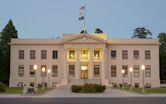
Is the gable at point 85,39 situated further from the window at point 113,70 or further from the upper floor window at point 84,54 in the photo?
the window at point 113,70

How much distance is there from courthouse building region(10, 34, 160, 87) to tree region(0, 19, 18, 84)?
534cm

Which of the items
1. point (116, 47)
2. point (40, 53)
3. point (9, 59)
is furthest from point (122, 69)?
point (9, 59)

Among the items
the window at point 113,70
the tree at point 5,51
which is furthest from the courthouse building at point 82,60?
the tree at point 5,51

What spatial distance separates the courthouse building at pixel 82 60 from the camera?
7769 centimetres

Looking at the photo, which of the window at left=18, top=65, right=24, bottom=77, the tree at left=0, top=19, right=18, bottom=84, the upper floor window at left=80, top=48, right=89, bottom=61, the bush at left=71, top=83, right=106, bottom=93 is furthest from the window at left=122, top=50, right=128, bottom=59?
the bush at left=71, top=83, right=106, bottom=93

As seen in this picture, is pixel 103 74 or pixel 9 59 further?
pixel 9 59

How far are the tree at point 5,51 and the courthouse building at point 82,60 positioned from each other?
17.5 feet

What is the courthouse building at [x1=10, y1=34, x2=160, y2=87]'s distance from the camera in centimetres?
7769

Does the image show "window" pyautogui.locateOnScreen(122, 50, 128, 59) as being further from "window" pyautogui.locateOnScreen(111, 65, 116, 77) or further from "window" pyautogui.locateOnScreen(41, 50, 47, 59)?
"window" pyautogui.locateOnScreen(41, 50, 47, 59)

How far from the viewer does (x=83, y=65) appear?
77.3 meters

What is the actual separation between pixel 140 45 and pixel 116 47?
495 centimetres

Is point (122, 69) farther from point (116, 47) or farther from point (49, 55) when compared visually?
point (49, 55)

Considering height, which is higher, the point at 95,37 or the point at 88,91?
the point at 95,37

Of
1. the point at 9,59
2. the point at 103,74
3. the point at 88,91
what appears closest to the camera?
the point at 88,91
